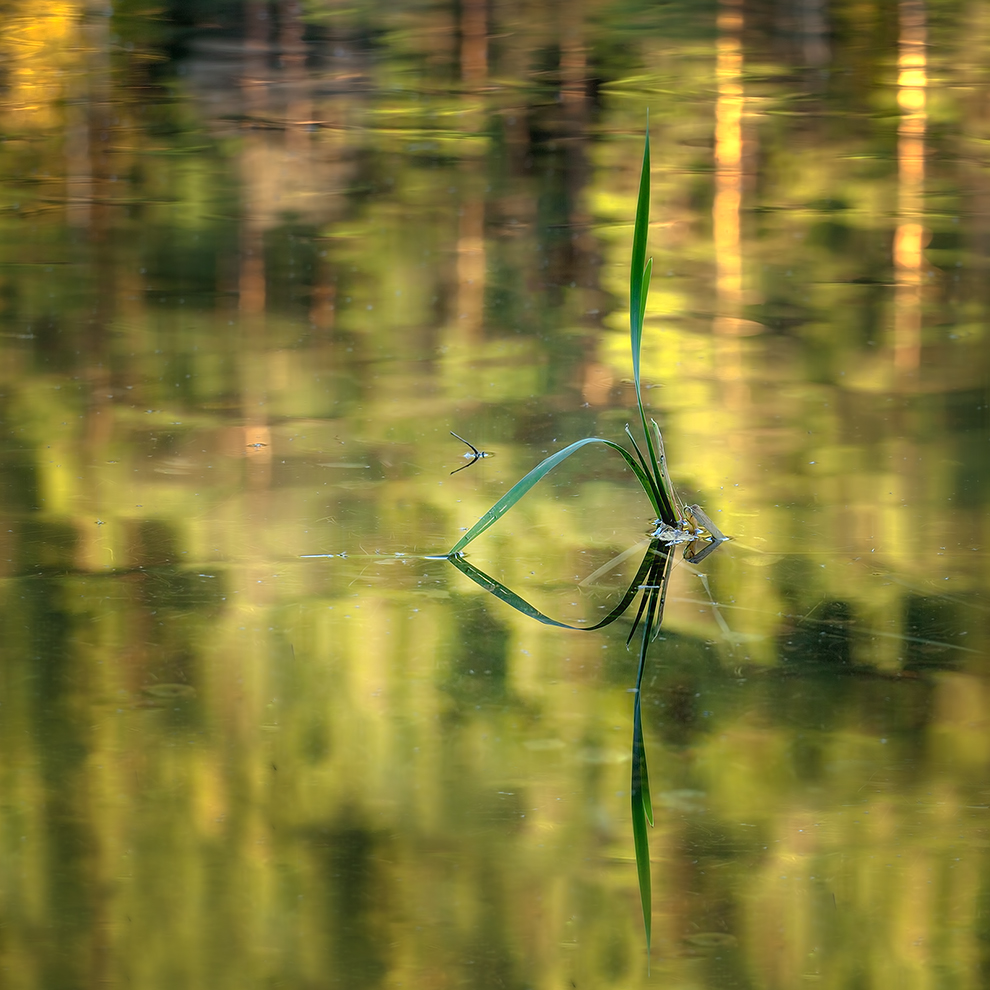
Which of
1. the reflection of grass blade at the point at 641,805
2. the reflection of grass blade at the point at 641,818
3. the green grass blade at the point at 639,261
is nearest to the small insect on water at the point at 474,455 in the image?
the green grass blade at the point at 639,261

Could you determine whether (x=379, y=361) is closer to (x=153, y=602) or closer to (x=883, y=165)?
(x=153, y=602)

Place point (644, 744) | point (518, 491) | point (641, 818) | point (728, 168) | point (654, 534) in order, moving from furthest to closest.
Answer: point (728, 168), point (654, 534), point (518, 491), point (644, 744), point (641, 818)

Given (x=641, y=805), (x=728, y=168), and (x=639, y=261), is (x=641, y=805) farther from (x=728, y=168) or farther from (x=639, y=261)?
(x=728, y=168)

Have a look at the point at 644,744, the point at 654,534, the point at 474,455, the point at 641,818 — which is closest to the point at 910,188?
the point at 474,455

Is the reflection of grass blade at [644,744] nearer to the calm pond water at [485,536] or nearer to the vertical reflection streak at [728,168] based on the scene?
the calm pond water at [485,536]

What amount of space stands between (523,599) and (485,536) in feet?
0.62

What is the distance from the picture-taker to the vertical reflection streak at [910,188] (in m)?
2.25

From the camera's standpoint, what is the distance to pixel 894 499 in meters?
1.73

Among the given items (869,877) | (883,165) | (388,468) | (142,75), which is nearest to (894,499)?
(388,468)

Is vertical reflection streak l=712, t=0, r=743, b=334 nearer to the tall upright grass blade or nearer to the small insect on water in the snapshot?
the small insect on water

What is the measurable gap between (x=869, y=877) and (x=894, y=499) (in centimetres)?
76

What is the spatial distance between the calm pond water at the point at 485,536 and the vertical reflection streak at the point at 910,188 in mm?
14

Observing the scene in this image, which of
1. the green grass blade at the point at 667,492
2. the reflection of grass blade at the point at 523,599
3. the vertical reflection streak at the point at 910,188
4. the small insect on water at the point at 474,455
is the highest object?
the vertical reflection streak at the point at 910,188

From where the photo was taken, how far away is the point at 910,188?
9.44ft
